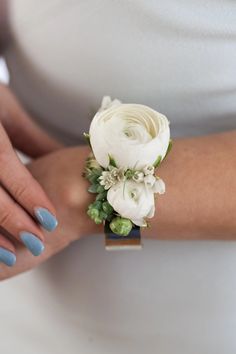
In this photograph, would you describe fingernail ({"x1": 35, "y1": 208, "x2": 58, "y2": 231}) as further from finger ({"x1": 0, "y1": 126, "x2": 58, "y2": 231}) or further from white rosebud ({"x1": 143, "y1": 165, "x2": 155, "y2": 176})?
white rosebud ({"x1": 143, "y1": 165, "x2": 155, "y2": 176})

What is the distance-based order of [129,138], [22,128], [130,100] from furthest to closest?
[22,128] → [130,100] → [129,138]

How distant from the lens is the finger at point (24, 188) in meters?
0.67

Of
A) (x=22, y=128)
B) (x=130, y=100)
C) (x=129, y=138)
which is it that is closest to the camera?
(x=129, y=138)

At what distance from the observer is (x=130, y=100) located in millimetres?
792

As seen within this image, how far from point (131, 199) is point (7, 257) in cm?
21

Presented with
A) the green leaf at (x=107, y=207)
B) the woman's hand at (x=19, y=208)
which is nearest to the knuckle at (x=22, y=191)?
the woman's hand at (x=19, y=208)

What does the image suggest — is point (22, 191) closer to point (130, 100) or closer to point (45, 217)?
point (45, 217)

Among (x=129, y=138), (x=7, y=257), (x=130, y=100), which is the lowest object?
(x=7, y=257)

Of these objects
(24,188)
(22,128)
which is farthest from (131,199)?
(22,128)

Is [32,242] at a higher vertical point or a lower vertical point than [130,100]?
lower

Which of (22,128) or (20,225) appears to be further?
(22,128)

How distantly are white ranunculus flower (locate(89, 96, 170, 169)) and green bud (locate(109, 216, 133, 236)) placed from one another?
0.07 m

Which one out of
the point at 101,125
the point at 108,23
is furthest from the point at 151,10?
the point at 101,125

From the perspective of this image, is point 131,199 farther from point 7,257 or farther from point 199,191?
point 7,257
